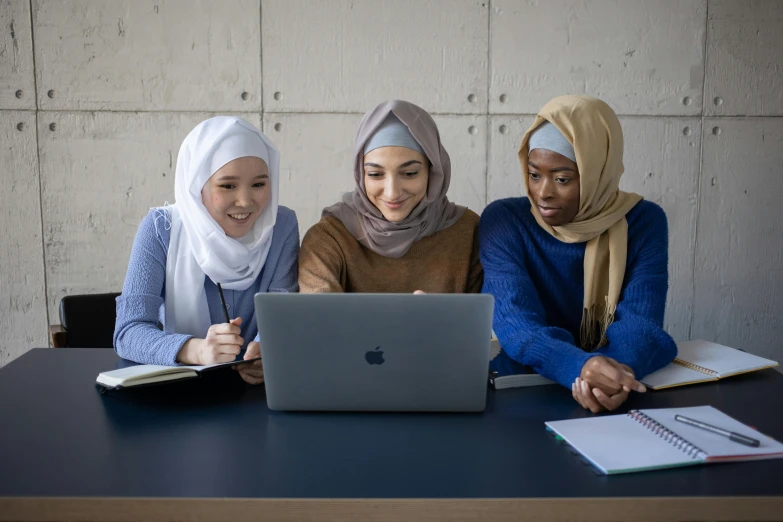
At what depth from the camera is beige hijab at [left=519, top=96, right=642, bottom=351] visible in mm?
1846

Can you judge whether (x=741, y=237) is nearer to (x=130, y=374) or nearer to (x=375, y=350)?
(x=375, y=350)

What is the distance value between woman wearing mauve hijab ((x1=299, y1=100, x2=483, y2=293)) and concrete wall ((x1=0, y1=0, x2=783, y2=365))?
4.26 ft

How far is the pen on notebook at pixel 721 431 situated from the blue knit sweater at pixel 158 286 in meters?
1.20

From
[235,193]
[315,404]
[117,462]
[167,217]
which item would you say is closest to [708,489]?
[315,404]

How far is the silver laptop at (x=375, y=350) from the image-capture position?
3.88 feet

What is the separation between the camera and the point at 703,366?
1.52m

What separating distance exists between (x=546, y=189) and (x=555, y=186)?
3cm

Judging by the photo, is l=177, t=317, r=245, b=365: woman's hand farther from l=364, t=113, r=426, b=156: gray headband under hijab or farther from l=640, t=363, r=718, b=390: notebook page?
l=640, t=363, r=718, b=390: notebook page

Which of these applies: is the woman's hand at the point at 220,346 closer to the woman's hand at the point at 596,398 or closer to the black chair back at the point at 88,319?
the woman's hand at the point at 596,398

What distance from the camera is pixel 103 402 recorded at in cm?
135

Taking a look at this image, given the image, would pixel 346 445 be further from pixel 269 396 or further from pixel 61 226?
pixel 61 226

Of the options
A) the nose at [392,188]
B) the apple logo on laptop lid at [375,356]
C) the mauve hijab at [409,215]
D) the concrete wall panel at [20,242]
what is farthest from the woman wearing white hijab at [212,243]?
the concrete wall panel at [20,242]

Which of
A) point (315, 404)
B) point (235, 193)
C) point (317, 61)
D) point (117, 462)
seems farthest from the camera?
point (317, 61)

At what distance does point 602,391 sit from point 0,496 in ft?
3.58
